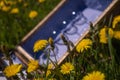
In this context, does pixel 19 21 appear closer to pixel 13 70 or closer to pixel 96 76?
pixel 13 70

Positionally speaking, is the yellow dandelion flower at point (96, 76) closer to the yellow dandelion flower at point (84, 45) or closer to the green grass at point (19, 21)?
the yellow dandelion flower at point (84, 45)

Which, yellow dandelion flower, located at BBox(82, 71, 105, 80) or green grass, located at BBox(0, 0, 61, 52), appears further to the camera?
green grass, located at BBox(0, 0, 61, 52)

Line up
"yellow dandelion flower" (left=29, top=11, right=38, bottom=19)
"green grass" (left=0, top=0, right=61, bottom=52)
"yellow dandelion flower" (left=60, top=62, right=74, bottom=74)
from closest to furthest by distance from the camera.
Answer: "yellow dandelion flower" (left=60, top=62, right=74, bottom=74), "green grass" (left=0, top=0, right=61, bottom=52), "yellow dandelion flower" (left=29, top=11, right=38, bottom=19)

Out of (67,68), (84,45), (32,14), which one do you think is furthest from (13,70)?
(32,14)

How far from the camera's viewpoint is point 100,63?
1942mm

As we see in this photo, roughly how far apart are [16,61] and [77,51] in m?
0.89

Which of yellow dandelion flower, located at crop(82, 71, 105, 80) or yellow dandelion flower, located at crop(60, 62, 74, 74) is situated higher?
yellow dandelion flower, located at crop(60, 62, 74, 74)

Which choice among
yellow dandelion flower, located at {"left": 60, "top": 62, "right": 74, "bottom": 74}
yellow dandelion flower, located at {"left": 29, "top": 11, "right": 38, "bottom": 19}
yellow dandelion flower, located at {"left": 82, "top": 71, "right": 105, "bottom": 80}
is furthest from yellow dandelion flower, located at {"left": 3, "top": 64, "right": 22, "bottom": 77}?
yellow dandelion flower, located at {"left": 29, "top": 11, "right": 38, "bottom": 19}

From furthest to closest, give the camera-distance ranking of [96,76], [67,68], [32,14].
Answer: [32,14] → [67,68] → [96,76]

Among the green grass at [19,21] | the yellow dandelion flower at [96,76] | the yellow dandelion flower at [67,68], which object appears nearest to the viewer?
the yellow dandelion flower at [96,76]

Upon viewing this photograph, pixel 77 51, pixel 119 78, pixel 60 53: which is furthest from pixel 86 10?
pixel 119 78

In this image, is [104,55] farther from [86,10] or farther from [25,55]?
[86,10]

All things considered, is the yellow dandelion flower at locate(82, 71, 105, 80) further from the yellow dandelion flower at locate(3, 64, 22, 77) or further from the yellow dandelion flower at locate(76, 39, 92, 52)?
the yellow dandelion flower at locate(3, 64, 22, 77)

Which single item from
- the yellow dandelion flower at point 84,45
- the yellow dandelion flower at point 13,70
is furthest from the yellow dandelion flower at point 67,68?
the yellow dandelion flower at point 13,70
